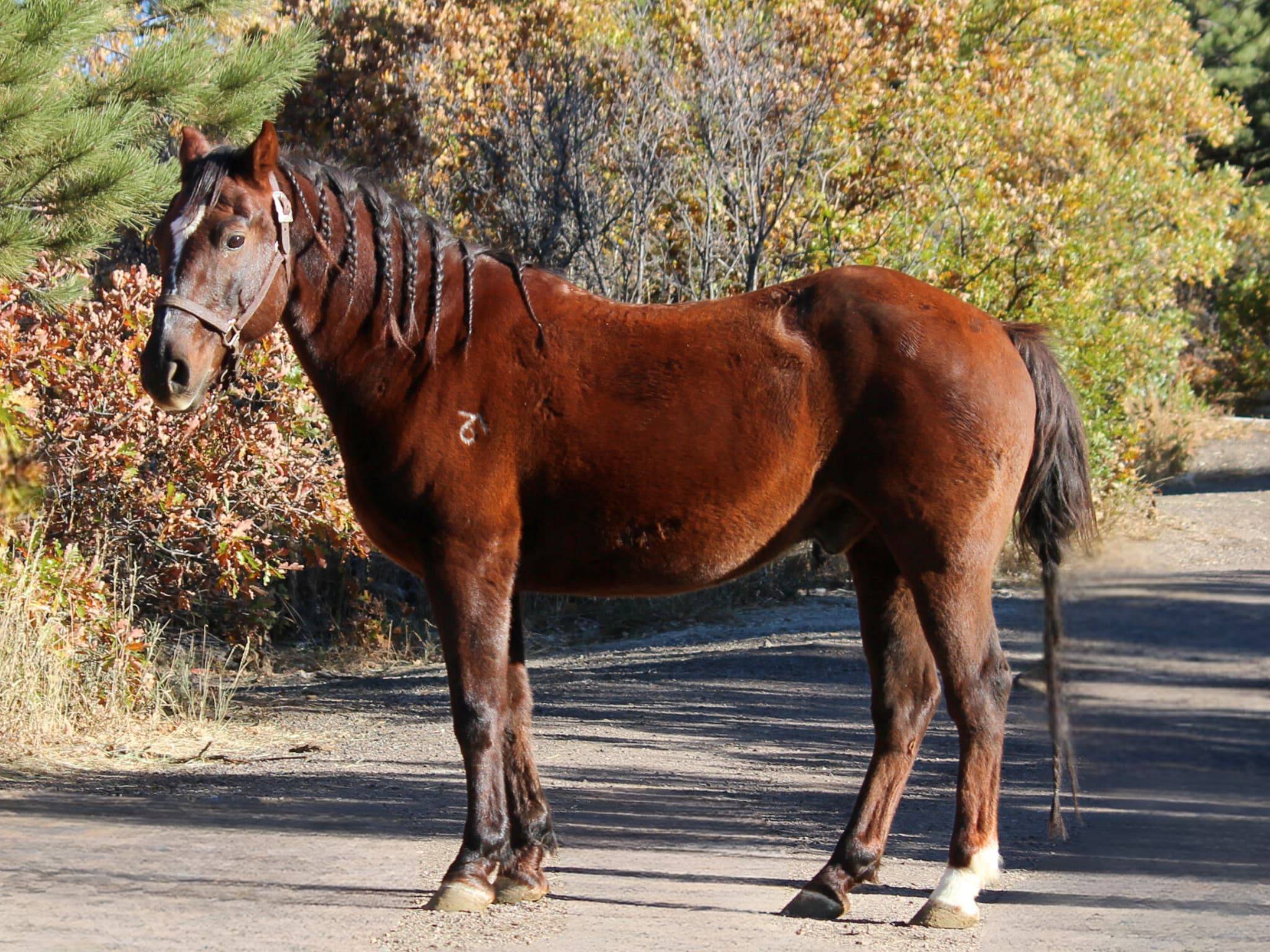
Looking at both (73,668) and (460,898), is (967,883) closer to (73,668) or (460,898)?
(460,898)

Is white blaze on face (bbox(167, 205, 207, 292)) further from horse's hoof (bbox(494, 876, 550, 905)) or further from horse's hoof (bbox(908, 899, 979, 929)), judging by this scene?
horse's hoof (bbox(908, 899, 979, 929))

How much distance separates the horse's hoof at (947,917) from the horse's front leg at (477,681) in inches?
57.8

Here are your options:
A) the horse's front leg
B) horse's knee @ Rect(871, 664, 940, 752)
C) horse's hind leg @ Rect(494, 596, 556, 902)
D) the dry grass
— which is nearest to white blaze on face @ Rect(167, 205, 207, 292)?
the horse's front leg

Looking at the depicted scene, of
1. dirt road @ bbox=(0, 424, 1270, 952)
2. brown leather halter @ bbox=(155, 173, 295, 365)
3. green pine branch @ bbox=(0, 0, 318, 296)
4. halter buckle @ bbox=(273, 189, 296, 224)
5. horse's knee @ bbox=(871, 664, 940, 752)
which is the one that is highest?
green pine branch @ bbox=(0, 0, 318, 296)

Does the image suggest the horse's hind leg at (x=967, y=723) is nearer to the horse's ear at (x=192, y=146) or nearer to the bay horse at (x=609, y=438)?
the bay horse at (x=609, y=438)

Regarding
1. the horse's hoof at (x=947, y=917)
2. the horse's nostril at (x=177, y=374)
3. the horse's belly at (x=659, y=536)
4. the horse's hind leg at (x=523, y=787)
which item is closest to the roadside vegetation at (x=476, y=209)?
the horse's belly at (x=659, y=536)

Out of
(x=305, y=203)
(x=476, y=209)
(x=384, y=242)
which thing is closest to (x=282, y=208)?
(x=305, y=203)

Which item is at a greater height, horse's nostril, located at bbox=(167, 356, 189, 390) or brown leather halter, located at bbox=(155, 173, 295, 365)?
brown leather halter, located at bbox=(155, 173, 295, 365)

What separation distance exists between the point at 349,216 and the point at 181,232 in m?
0.61

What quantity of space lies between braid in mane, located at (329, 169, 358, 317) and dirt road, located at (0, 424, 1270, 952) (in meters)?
2.19

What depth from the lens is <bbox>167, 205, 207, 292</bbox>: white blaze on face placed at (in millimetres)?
4859

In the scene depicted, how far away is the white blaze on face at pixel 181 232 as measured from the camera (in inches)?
191

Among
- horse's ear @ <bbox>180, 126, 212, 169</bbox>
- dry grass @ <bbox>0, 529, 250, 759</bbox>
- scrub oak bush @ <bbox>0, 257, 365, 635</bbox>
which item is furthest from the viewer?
scrub oak bush @ <bbox>0, 257, 365, 635</bbox>

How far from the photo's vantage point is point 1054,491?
530cm
